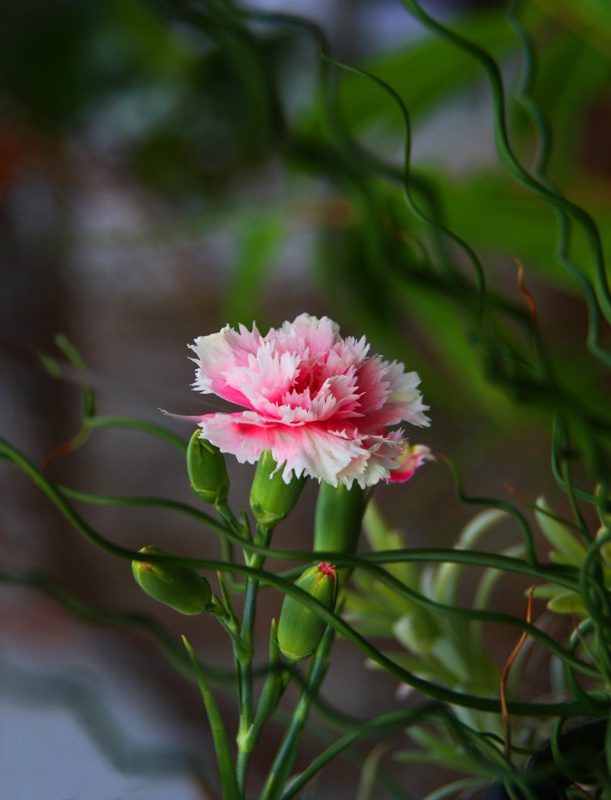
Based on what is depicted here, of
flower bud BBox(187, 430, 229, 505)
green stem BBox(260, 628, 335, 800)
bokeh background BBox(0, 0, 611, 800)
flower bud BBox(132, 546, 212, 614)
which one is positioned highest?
flower bud BBox(187, 430, 229, 505)

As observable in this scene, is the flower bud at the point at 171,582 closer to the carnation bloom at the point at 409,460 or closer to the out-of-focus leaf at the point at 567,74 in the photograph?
the carnation bloom at the point at 409,460

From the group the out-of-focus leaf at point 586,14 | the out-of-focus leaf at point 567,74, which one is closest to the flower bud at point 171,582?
the out-of-focus leaf at point 586,14

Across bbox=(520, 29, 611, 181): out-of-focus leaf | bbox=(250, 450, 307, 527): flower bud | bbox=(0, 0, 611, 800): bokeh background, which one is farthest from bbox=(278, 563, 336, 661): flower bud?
bbox=(520, 29, 611, 181): out-of-focus leaf

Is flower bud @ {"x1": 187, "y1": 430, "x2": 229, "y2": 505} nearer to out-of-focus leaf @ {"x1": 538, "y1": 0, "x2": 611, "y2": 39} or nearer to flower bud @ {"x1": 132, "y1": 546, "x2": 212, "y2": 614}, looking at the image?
flower bud @ {"x1": 132, "y1": 546, "x2": 212, "y2": 614}

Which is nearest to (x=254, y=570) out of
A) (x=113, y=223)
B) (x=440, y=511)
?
(x=440, y=511)

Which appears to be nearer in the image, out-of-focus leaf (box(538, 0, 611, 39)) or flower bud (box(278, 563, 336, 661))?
flower bud (box(278, 563, 336, 661))

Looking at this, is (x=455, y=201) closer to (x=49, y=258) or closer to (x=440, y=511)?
(x=440, y=511)

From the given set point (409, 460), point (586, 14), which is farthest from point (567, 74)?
point (409, 460)
